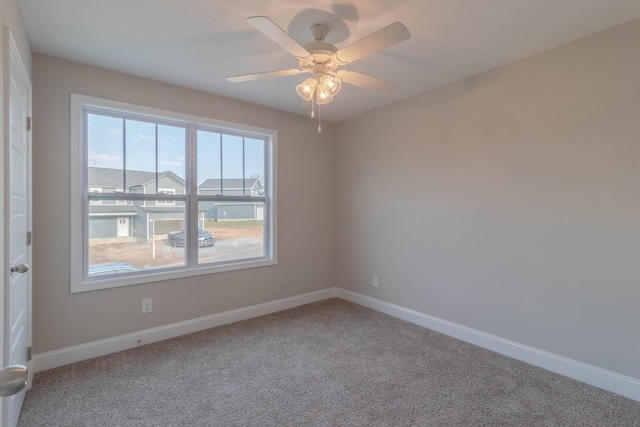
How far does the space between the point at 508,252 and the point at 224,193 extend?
282 centimetres

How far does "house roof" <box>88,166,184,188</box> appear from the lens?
2705 mm

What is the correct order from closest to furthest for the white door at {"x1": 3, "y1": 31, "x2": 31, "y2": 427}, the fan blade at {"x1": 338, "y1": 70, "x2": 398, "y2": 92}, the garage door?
the white door at {"x1": 3, "y1": 31, "x2": 31, "y2": 427} → the fan blade at {"x1": 338, "y1": 70, "x2": 398, "y2": 92} → the garage door

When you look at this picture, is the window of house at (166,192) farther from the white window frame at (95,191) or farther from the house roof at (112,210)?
the white window frame at (95,191)

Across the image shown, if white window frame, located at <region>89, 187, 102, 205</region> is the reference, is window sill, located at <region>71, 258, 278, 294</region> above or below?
below

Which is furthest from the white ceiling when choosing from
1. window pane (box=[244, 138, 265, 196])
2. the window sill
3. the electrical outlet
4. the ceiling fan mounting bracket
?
the electrical outlet

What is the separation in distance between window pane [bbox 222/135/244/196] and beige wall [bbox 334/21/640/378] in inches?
63.2

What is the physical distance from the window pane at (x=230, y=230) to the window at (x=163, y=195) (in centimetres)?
1

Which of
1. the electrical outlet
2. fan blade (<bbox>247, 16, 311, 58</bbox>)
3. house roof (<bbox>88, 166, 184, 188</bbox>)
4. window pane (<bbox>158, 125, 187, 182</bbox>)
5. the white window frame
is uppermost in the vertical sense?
fan blade (<bbox>247, 16, 311, 58</bbox>)

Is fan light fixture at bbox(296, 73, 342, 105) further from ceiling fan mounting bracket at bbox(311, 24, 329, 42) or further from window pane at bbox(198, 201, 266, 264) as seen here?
window pane at bbox(198, 201, 266, 264)

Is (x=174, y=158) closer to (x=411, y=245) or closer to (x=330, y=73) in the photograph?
(x=330, y=73)

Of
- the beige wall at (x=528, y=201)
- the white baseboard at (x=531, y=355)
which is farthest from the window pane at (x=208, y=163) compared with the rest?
Answer: the white baseboard at (x=531, y=355)

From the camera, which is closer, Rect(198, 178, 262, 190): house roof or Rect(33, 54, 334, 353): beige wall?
Rect(33, 54, 334, 353): beige wall

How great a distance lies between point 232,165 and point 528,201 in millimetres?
2878

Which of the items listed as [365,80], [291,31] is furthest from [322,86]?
[291,31]
